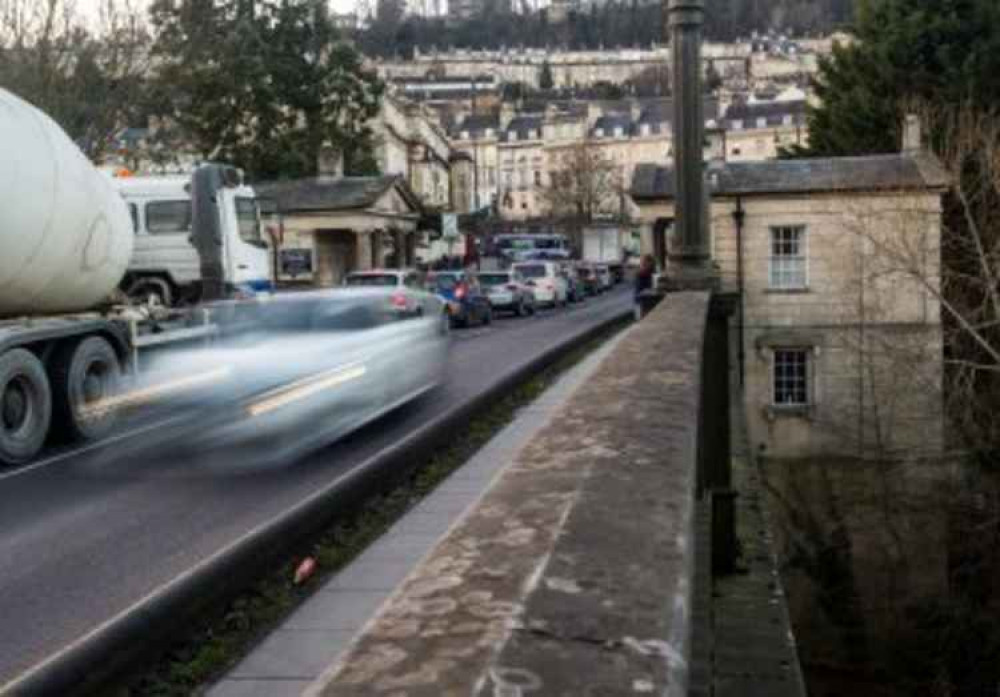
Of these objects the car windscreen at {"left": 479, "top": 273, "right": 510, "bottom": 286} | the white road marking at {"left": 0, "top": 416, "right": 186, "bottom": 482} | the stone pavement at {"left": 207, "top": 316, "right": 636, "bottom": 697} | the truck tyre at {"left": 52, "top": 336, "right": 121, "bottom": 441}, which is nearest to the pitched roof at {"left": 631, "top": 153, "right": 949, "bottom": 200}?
the car windscreen at {"left": 479, "top": 273, "right": 510, "bottom": 286}

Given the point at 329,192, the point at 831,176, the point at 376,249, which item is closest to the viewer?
the point at 831,176

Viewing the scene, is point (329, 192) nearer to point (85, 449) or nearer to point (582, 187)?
point (85, 449)

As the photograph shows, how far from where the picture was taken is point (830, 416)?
38875mm

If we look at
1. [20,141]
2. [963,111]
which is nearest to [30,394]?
[20,141]

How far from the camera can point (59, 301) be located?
1523 cm

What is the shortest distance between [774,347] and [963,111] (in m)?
8.86

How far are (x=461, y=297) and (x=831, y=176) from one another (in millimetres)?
11538

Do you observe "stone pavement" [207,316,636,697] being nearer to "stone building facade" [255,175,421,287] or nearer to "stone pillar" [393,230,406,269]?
"stone building facade" [255,175,421,287]

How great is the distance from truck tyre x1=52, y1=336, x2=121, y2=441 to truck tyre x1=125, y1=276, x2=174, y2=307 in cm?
551

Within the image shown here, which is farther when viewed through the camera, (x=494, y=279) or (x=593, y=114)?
(x=593, y=114)

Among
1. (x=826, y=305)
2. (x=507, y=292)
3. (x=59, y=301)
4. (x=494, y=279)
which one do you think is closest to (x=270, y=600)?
(x=59, y=301)

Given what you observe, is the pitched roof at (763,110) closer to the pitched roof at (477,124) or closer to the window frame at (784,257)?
the pitched roof at (477,124)

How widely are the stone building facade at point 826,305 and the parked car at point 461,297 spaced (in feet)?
24.1

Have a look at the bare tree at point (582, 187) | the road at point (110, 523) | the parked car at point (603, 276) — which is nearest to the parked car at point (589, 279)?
the parked car at point (603, 276)
